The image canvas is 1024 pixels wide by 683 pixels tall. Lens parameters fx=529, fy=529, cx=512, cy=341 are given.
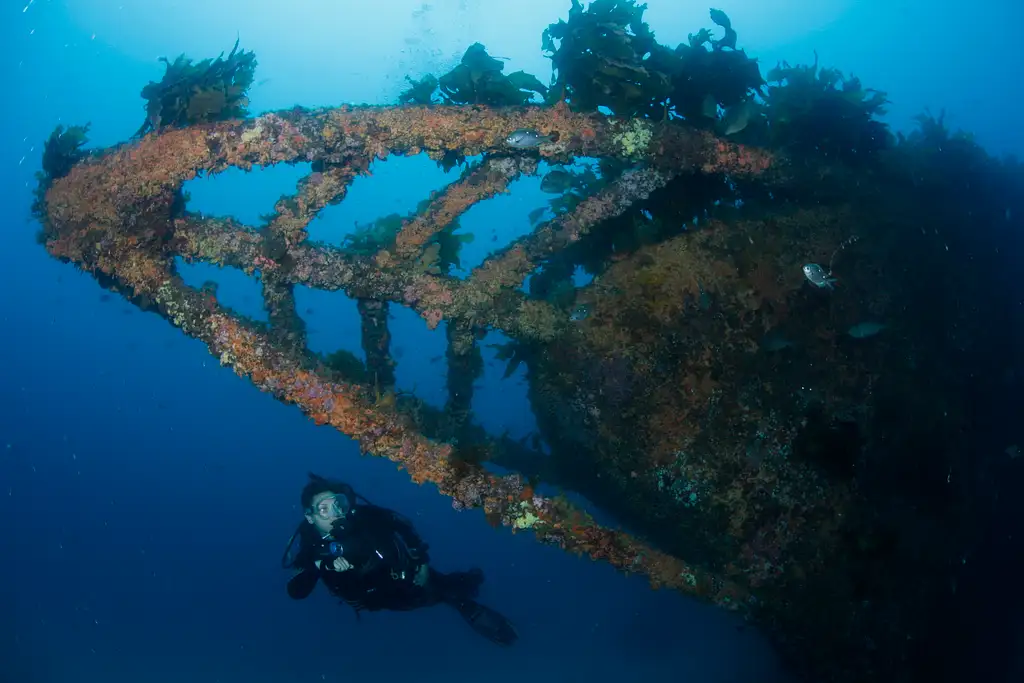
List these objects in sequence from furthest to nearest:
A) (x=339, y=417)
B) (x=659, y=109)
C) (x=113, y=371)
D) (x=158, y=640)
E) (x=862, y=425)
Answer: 1. (x=113, y=371)
2. (x=158, y=640)
3. (x=659, y=109)
4. (x=862, y=425)
5. (x=339, y=417)

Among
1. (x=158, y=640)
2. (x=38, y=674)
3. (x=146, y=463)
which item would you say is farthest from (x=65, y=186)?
(x=146, y=463)

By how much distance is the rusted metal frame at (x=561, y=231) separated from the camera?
479cm

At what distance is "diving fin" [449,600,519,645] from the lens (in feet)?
29.2

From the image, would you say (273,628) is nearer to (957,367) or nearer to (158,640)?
(158,640)

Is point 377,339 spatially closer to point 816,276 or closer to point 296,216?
point 296,216

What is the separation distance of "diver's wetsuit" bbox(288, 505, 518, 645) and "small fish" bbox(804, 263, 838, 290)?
6.10 metres

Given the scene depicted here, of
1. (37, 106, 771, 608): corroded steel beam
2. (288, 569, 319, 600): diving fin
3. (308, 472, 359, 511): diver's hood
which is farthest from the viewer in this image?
(308, 472, 359, 511): diver's hood

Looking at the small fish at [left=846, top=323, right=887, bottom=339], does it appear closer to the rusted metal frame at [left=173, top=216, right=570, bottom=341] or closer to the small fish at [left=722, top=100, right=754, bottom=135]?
the small fish at [left=722, top=100, right=754, bottom=135]

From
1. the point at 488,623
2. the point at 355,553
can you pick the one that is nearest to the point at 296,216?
the point at 355,553

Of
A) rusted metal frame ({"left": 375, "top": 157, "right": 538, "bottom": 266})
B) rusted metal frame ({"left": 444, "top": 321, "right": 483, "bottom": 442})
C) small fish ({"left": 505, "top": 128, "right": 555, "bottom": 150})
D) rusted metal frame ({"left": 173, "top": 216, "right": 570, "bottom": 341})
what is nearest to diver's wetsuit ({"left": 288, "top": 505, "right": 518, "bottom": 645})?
rusted metal frame ({"left": 444, "top": 321, "right": 483, "bottom": 442})

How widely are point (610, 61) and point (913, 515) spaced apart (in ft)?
15.6

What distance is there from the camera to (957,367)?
516 cm

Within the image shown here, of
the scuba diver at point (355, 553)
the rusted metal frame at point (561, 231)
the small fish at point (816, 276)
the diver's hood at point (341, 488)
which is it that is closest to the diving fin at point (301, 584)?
the scuba diver at point (355, 553)

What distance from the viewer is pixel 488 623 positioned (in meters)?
9.01
